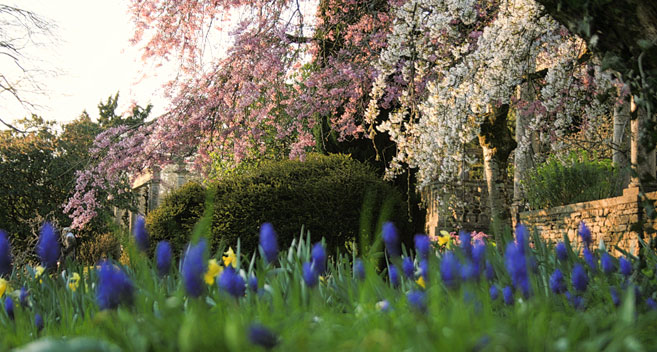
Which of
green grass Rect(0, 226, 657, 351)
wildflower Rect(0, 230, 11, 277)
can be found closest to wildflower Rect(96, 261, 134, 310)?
green grass Rect(0, 226, 657, 351)

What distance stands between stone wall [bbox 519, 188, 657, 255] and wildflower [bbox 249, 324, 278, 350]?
542cm

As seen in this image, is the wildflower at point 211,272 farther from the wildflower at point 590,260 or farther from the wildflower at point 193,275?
the wildflower at point 590,260

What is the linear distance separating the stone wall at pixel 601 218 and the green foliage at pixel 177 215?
4.59 m

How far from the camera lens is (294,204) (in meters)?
7.34

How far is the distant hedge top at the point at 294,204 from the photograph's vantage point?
7285 millimetres

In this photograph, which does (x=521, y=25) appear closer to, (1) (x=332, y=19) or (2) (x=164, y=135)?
(1) (x=332, y=19)

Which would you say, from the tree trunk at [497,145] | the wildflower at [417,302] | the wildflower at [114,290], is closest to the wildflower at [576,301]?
the wildflower at [417,302]

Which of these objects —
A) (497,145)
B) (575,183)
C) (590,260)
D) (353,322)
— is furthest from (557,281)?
(575,183)

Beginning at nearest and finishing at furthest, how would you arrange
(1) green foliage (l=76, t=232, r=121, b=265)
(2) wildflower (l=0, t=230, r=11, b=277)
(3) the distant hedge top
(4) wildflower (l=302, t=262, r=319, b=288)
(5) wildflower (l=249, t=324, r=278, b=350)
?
(5) wildflower (l=249, t=324, r=278, b=350) < (4) wildflower (l=302, t=262, r=319, b=288) < (2) wildflower (l=0, t=230, r=11, b=277) < (3) the distant hedge top < (1) green foliage (l=76, t=232, r=121, b=265)

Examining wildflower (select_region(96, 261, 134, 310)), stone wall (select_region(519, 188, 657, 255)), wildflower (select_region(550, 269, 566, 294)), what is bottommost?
stone wall (select_region(519, 188, 657, 255))

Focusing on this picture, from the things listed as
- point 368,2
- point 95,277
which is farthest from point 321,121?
point 95,277

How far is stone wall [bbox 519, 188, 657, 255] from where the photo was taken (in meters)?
6.83

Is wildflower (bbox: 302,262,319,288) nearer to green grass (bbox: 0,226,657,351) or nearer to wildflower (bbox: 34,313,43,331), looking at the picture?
green grass (bbox: 0,226,657,351)

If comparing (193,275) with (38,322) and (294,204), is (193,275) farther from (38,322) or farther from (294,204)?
(294,204)
